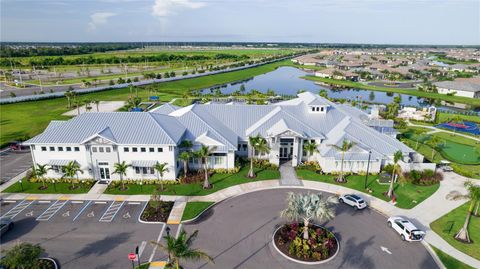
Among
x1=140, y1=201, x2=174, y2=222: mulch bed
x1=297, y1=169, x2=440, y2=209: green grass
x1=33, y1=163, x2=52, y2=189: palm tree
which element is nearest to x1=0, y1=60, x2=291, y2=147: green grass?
x1=33, y1=163, x2=52, y2=189: palm tree

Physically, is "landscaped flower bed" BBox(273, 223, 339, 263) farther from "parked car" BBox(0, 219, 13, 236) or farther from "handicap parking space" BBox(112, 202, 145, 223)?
"parked car" BBox(0, 219, 13, 236)

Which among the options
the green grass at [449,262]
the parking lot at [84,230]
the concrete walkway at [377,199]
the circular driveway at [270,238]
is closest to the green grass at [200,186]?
the concrete walkway at [377,199]

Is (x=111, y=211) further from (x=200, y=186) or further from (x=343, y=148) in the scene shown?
(x=343, y=148)

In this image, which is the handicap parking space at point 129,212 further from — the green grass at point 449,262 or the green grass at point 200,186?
the green grass at point 449,262

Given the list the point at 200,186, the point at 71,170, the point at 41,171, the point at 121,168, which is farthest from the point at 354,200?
the point at 41,171

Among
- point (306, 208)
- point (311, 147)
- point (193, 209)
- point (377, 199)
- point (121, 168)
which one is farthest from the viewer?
point (311, 147)

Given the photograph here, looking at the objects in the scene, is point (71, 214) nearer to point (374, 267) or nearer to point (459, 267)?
point (374, 267)

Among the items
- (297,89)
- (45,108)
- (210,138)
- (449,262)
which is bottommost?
(449,262)
